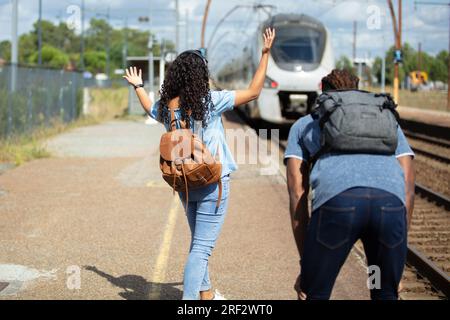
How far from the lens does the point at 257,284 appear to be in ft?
20.2

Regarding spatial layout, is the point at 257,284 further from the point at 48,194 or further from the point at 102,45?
the point at 102,45

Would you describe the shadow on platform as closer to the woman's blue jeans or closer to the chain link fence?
the woman's blue jeans

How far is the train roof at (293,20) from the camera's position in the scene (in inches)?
824

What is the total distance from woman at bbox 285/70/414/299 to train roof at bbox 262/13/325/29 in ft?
58.0

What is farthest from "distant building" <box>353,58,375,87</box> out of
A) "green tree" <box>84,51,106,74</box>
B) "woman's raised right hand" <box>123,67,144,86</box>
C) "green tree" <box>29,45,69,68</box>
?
"green tree" <box>84,51,106,74</box>

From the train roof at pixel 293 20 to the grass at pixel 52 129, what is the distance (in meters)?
7.31

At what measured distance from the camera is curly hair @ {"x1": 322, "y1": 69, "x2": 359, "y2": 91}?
375 cm

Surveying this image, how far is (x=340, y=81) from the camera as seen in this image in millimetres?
3762

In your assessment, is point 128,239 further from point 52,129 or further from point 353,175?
point 52,129

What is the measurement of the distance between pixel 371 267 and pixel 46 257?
4.27 metres

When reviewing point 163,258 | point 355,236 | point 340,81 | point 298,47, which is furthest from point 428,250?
point 298,47

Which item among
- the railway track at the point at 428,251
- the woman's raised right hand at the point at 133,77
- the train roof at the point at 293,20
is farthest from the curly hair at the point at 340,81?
the train roof at the point at 293,20

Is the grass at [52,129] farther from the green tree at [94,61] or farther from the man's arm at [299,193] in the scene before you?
the green tree at [94,61]
